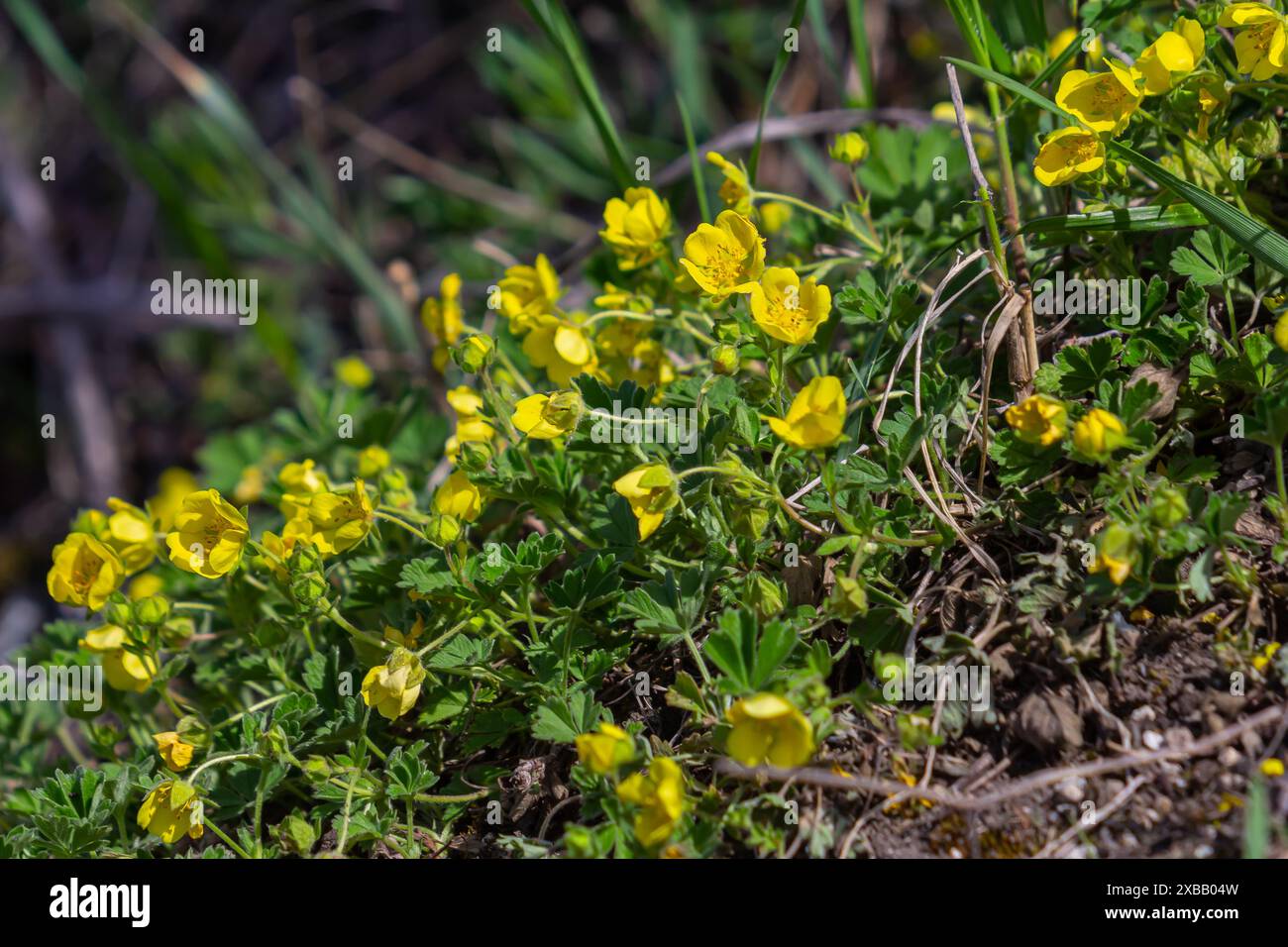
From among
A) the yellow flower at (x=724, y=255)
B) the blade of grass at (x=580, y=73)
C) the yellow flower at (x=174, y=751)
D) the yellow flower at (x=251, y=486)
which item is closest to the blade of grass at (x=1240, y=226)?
the yellow flower at (x=724, y=255)

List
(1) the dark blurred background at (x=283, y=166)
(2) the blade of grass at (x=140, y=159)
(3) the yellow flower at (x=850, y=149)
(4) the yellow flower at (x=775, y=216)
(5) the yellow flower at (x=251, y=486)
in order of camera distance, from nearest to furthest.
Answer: (3) the yellow flower at (x=850, y=149) → (4) the yellow flower at (x=775, y=216) → (5) the yellow flower at (x=251, y=486) → (2) the blade of grass at (x=140, y=159) → (1) the dark blurred background at (x=283, y=166)

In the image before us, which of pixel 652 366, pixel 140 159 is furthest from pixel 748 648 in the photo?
pixel 140 159

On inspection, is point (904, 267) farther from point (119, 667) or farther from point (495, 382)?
point (119, 667)

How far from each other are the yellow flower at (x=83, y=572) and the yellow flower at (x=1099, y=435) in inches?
59.3

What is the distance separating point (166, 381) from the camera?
5.06m

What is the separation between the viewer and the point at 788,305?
5.67ft

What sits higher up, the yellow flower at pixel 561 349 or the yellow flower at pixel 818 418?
the yellow flower at pixel 561 349

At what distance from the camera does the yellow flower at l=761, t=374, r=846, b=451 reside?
1527 millimetres

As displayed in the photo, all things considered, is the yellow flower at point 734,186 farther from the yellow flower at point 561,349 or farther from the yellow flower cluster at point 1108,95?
the yellow flower cluster at point 1108,95

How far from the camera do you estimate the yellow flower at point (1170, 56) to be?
5.59ft

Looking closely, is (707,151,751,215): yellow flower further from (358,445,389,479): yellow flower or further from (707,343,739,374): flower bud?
(358,445,389,479): yellow flower

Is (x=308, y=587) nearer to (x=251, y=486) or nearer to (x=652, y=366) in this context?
(x=652, y=366)

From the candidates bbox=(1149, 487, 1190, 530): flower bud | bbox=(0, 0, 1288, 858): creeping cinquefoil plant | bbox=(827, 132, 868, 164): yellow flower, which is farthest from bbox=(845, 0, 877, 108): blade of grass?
bbox=(1149, 487, 1190, 530): flower bud

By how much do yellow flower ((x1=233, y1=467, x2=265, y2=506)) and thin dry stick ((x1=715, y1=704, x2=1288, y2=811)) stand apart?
58.6 inches
